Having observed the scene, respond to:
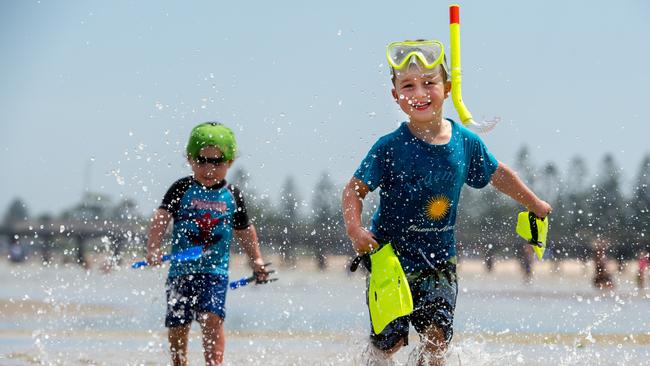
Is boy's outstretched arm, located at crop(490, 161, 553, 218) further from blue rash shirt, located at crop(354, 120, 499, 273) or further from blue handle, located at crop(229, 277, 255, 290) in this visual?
blue handle, located at crop(229, 277, 255, 290)

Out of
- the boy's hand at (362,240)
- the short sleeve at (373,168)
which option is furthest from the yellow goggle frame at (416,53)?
the boy's hand at (362,240)

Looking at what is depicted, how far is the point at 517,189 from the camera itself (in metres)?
5.96

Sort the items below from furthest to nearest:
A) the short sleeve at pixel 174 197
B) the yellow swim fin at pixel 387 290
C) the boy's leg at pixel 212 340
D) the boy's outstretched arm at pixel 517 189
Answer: the short sleeve at pixel 174 197
the boy's leg at pixel 212 340
the boy's outstretched arm at pixel 517 189
the yellow swim fin at pixel 387 290

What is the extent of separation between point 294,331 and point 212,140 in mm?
3645

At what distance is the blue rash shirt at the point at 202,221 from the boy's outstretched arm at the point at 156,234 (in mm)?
40

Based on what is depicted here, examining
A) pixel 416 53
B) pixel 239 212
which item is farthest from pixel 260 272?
pixel 416 53

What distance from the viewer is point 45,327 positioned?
10664 mm

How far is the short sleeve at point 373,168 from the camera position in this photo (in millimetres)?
5582

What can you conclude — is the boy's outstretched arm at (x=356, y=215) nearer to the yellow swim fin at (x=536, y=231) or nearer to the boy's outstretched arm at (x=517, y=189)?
the boy's outstretched arm at (x=517, y=189)

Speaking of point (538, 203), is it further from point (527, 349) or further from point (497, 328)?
point (497, 328)

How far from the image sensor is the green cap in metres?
6.66

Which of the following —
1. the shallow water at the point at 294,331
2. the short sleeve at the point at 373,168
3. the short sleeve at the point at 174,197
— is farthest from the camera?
the shallow water at the point at 294,331

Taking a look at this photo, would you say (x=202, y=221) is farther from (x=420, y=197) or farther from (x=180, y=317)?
(x=420, y=197)

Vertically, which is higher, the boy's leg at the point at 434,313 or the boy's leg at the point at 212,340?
the boy's leg at the point at 434,313
